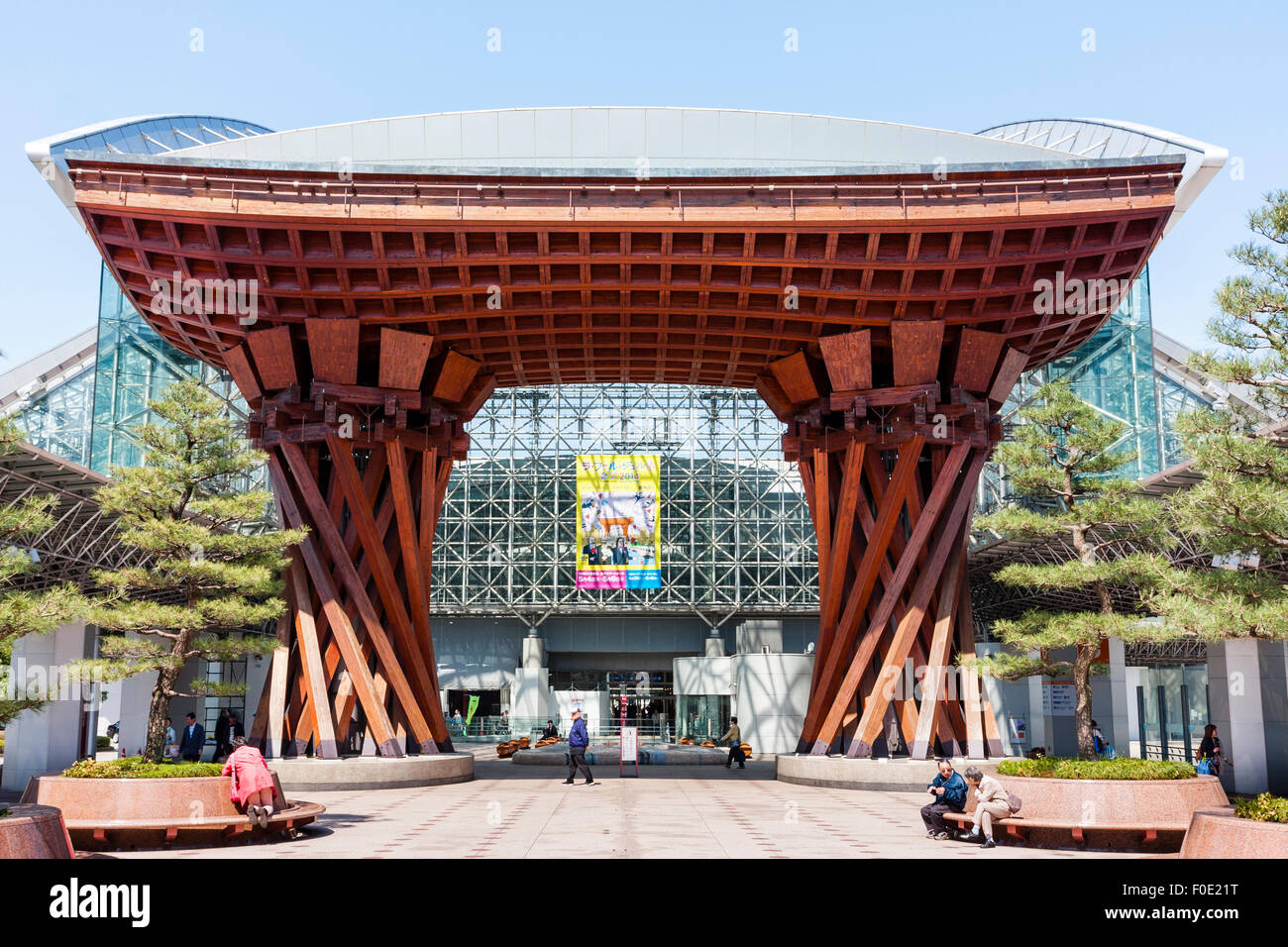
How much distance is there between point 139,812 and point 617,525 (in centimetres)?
3505

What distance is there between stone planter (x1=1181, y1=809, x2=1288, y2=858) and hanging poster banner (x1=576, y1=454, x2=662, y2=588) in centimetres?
3658

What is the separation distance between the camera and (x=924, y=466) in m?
22.6

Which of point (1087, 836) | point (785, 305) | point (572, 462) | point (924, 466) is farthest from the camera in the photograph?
point (572, 462)

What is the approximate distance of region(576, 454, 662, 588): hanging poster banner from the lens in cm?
4644

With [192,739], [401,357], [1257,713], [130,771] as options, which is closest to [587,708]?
[192,739]

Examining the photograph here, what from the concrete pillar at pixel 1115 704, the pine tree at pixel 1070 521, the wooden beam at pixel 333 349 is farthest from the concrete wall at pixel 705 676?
the pine tree at pixel 1070 521

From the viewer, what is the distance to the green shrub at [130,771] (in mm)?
12658

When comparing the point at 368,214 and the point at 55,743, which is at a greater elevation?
the point at 368,214

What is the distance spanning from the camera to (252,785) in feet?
41.0

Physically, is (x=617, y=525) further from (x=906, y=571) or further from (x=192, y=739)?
(x=906, y=571)
